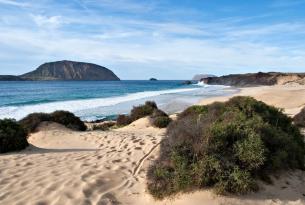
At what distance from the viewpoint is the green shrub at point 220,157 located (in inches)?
216

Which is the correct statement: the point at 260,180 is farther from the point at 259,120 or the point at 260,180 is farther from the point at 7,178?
the point at 7,178

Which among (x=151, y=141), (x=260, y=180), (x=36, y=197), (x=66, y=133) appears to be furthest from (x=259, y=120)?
(x=66, y=133)

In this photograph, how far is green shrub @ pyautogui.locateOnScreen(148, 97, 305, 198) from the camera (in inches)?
216

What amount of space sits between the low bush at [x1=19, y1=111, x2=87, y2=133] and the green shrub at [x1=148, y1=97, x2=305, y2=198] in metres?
11.0

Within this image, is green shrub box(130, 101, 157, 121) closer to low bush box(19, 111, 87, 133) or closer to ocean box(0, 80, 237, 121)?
low bush box(19, 111, 87, 133)

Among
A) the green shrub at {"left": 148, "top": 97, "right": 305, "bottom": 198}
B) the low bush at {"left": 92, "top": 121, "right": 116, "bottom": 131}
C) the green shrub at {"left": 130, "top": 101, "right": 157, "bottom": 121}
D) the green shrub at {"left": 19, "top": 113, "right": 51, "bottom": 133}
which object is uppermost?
the green shrub at {"left": 148, "top": 97, "right": 305, "bottom": 198}

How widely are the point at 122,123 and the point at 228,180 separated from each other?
15839 millimetres

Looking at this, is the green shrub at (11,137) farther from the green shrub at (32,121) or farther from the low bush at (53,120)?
the low bush at (53,120)

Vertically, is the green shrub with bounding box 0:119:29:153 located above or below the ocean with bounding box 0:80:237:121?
above

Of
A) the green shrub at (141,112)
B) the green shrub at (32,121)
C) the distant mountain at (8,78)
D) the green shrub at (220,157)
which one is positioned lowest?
the distant mountain at (8,78)

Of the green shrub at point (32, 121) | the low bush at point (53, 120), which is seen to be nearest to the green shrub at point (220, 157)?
the green shrub at point (32, 121)

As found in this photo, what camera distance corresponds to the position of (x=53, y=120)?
1752 centimetres

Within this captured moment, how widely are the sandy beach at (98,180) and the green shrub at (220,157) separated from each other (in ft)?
0.56

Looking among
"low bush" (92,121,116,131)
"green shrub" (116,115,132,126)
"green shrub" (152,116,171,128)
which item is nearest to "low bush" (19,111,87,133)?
"low bush" (92,121,116,131)
